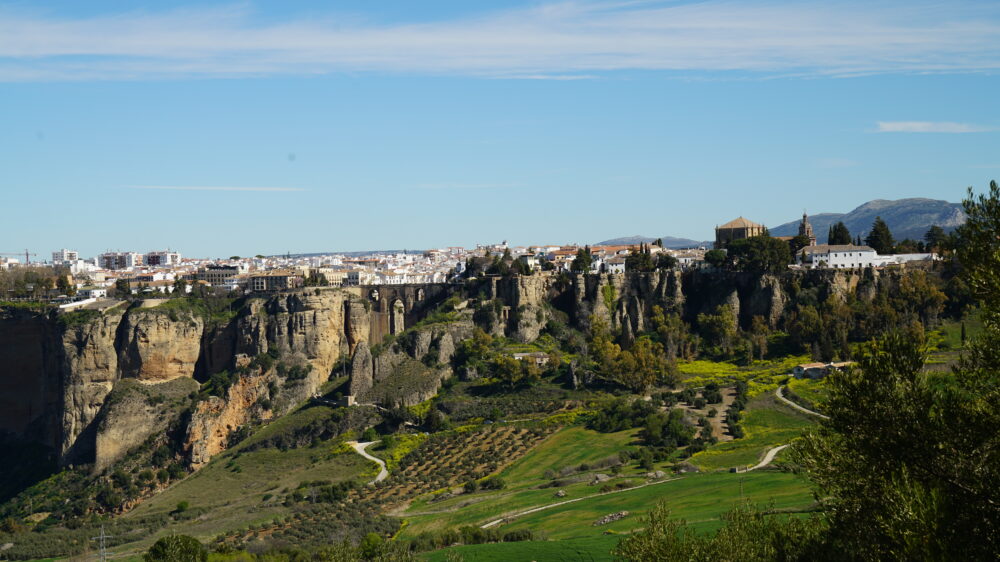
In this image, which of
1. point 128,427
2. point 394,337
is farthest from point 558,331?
point 128,427

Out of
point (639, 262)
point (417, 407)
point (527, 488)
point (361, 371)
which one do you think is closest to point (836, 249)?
point (639, 262)

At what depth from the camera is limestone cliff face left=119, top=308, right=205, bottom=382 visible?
6800cm

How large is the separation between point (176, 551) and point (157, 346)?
35.1 meters

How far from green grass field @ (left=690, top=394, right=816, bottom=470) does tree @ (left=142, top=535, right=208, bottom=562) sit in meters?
24.3

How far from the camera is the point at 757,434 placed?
5250 cm

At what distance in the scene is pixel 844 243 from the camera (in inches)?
2977

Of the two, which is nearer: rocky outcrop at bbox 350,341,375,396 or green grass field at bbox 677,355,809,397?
green grass field at bbox 677,355,809,397

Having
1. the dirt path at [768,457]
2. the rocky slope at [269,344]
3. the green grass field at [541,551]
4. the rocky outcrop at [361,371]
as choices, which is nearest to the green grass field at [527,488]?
the green grass field at [541,551]

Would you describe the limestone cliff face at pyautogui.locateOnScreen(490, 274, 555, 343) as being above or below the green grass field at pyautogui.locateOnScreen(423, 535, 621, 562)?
above

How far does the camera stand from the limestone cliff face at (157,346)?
223ft

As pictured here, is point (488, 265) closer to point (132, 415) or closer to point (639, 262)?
point (639, 262)

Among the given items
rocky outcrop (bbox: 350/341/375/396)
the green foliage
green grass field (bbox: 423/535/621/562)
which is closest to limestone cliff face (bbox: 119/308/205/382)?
rocky outcrop (bbox: 350/341/375/396)

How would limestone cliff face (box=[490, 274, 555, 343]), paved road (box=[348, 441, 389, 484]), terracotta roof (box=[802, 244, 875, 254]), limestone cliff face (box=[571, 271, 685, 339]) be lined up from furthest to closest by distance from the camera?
limestone cliff face (box=[571, 271, 685, 339]) → limestone cliff face (box=[490, 274, 555, 343]) → terracotta roof (box=[802, 244, 875, 254]) → paved road (box=[348, 441, 389, 484])

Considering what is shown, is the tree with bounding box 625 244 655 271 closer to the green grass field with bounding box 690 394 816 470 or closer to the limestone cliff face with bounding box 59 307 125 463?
the green grass field with bounding box 690 394 816 470
